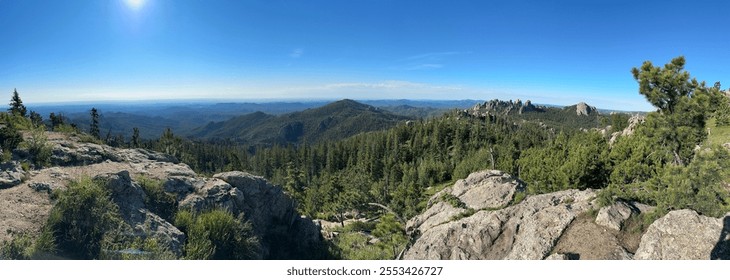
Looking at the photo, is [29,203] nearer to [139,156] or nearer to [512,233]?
[139,156]

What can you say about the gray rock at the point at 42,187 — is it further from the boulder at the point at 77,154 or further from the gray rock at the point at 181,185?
the gray rock at the point at 181,185

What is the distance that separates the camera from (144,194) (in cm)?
1177

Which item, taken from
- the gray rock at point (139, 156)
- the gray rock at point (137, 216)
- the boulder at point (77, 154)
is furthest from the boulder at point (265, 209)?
the boulder at point (77, 154)

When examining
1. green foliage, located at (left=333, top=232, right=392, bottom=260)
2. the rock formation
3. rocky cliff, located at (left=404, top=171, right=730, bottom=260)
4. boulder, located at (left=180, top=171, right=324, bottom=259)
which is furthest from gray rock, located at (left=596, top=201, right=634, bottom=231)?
boulder, located at (left=180, top=171, right=324, bottom=259)

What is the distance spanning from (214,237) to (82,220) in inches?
147

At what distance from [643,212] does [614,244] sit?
6.01 feet

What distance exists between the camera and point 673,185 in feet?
28.6

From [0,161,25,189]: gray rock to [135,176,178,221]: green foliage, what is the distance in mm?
3318

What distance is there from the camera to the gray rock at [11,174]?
1023 centimetres

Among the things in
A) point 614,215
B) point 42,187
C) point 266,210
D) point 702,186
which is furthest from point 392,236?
point 42,187

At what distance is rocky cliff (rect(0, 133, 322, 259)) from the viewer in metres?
9.57

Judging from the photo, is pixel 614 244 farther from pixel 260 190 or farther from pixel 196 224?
pixel 260 190

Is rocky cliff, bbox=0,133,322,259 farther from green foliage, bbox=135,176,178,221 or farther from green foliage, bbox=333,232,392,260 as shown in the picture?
green foliage, bbox=333,232,392,260
